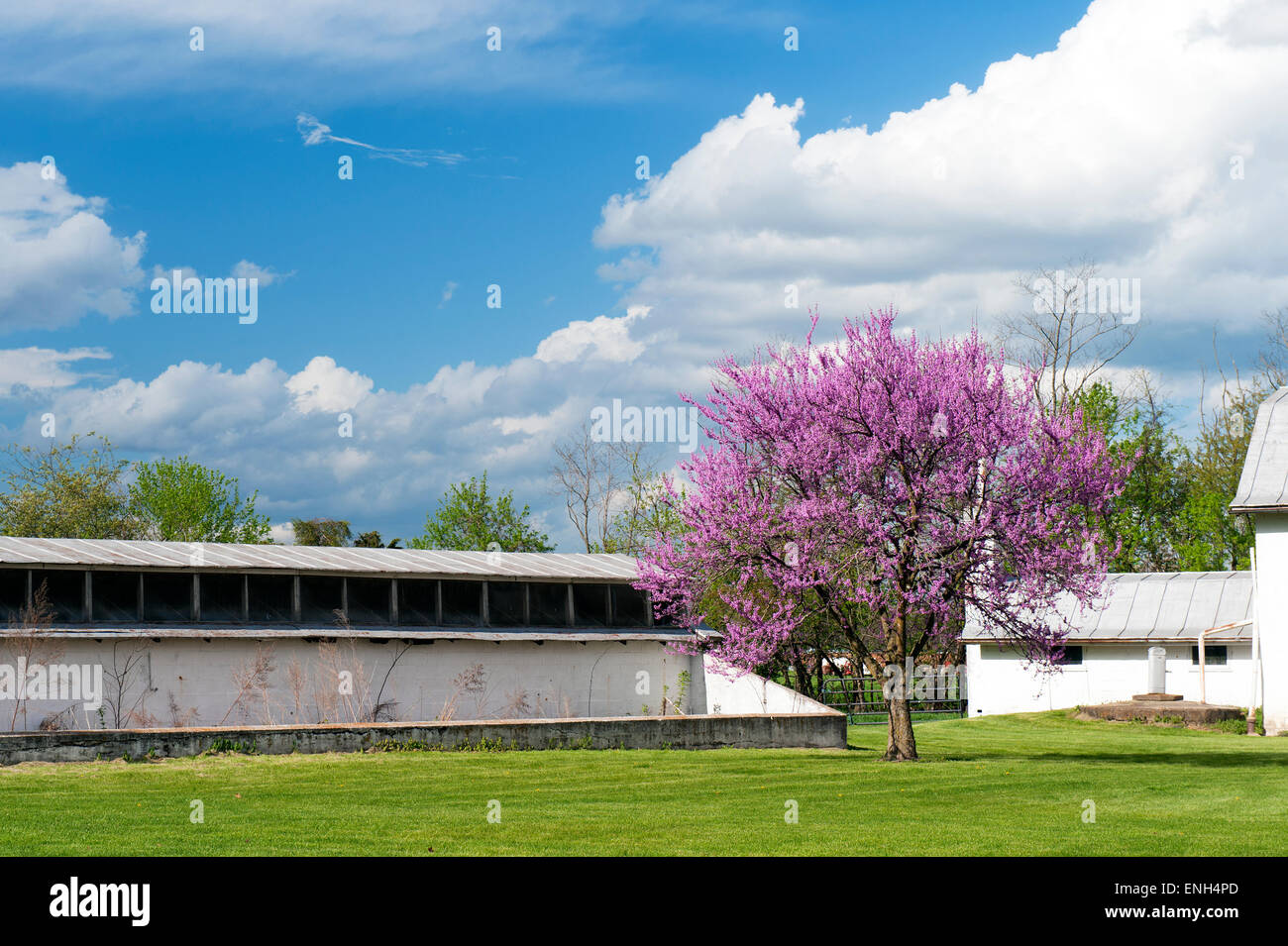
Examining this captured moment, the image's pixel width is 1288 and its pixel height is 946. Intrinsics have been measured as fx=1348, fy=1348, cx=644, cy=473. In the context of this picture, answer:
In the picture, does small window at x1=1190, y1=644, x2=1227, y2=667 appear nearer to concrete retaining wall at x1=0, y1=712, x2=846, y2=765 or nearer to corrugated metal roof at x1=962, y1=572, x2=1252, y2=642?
corrugated metal roof at x1=962, y1=572, x2=1252, y2=642

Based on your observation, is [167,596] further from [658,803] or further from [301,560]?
[658,803]

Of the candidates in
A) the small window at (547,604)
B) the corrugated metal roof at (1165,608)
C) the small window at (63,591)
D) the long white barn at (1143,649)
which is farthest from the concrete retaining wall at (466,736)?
the corrugated metal roof at (1165,608)

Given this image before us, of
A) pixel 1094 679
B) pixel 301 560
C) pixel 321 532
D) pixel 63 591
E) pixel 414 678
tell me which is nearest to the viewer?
pixel 63 591

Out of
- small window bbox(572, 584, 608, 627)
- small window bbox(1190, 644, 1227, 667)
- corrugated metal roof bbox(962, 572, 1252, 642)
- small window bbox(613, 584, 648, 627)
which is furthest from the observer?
corrugated metal roof bbox(962, 572, 1252, 642)

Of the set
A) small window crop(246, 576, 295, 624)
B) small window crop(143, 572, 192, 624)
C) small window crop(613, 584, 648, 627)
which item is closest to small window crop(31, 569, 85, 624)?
small window crop(143, 572, 192, 624)

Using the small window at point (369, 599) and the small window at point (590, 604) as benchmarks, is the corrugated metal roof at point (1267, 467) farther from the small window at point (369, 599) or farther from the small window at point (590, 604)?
the small window at point (369, 599)

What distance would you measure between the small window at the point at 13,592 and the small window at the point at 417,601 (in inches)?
299

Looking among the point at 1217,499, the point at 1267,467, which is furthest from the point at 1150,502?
the point at 1267,467

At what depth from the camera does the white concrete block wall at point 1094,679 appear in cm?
3659

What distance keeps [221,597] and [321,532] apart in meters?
54.6

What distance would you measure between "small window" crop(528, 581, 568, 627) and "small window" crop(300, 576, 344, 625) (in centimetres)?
461

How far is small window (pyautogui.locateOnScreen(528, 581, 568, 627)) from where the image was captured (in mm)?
31453

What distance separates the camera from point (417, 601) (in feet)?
98.5
